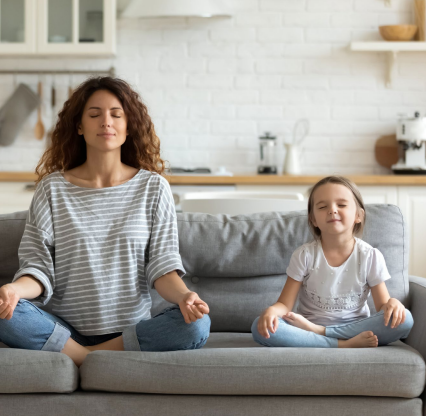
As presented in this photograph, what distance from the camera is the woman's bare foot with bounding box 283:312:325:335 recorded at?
1.78 metres

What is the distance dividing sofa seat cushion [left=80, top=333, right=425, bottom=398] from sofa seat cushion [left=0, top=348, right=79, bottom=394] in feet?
0.18

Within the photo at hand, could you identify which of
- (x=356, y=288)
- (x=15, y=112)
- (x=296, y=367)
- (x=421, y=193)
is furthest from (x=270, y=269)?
(x=15, y=112)

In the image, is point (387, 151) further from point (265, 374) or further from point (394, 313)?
point (265, 374)

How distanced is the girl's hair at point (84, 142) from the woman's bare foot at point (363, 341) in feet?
2.72

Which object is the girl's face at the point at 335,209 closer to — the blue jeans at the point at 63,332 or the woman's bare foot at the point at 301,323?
the woman's bare foot at the point at 301,323

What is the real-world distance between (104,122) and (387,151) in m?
2.74

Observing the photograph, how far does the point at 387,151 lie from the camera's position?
4.25 meters

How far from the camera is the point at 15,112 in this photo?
4.33 m

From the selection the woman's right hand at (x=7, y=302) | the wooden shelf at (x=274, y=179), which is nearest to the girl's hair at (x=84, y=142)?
the woman's right hand at (x=7, y=302)

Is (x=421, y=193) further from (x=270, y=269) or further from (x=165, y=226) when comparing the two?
(x=165, y=226)

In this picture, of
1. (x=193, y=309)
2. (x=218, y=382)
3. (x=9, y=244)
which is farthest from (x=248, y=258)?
(x=9, y=244)

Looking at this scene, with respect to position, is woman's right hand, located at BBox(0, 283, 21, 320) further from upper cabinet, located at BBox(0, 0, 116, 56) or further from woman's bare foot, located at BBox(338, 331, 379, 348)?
upper cabinet, located at BBox(0, 0, 116, 56)

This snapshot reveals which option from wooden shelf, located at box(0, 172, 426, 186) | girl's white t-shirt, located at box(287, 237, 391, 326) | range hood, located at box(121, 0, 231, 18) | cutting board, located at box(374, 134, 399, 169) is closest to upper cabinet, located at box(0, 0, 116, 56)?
range hood, located at box(121, 0, 231, 18)

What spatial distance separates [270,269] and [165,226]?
389 mm
